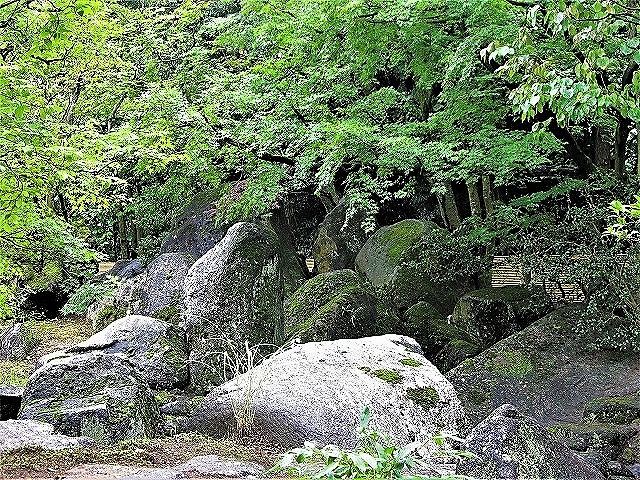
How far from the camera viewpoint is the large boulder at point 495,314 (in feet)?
33.4

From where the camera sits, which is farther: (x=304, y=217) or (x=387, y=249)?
(x=304, y=217)

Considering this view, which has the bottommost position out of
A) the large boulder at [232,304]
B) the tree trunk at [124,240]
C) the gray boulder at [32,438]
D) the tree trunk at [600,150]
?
the gray boulder at [32,438]

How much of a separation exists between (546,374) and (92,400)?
579 centimetres

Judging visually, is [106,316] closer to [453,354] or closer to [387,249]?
[387,249]

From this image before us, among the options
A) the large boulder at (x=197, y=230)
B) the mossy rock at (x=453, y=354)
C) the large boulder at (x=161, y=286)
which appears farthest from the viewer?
the large boulder at (x=197, y=230)

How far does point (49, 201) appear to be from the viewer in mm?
15922

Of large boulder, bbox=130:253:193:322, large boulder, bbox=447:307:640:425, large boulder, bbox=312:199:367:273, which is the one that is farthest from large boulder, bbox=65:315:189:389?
large boulder, bbox=312:199:367:273

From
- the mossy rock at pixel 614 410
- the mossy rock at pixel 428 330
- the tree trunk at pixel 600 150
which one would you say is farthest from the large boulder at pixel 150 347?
the tree trunk at pixel 600 150

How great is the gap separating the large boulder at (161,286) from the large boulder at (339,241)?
2.69 metres

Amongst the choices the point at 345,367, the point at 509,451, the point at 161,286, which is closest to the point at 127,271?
the point at 161,286

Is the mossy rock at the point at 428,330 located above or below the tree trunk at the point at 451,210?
below

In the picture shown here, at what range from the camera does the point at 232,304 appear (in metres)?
8.02

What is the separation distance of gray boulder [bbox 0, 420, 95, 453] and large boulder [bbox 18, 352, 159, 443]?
0.26 meters

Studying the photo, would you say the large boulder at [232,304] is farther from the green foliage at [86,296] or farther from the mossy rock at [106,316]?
the green foliage at [86,296]
